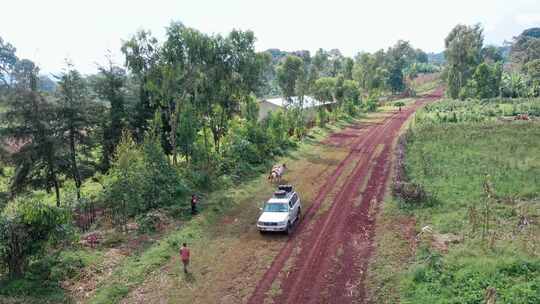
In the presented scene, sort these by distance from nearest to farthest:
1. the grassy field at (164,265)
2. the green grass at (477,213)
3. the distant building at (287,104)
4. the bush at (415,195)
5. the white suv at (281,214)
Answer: the green grass at (477,213), the grassy field at (164,265), the white suv at (281,214), the bush at (415,195), the distant building at (287,104)

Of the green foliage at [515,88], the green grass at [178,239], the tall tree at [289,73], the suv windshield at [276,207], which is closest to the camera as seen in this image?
the green grass at [178,239]

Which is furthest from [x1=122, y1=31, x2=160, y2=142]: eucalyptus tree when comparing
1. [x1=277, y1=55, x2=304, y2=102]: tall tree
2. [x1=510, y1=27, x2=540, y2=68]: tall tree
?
[x1=510, y1=27, x2=540, y2=68]: tall tree

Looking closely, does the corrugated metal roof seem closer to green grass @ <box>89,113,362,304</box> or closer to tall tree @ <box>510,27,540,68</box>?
green grass @ <box>89,113,362,304</box>

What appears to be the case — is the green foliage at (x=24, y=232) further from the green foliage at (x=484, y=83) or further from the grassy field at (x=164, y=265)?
the green foliage at (x=484, y=83)

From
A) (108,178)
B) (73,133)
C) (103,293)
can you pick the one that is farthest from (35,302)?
(73,133)

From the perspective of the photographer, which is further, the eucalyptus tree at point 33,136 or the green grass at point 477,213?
the eucalyptus tree at point 33,136

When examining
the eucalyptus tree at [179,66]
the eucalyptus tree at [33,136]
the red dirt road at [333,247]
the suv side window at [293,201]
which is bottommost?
the red dirt road at [333,247]

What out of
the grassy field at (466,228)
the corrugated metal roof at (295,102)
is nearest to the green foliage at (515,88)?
the corrugated metal roof at (295,102)
